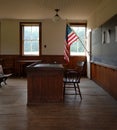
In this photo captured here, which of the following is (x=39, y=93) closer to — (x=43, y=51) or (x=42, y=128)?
(x=42, y=128)

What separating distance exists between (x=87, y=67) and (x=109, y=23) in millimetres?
4429

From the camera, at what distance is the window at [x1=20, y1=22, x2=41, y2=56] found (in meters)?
10.6

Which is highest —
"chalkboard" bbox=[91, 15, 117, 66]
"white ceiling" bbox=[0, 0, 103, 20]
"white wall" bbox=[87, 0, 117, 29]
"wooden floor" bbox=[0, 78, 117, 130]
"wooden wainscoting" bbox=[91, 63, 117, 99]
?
"white ceiling" bbox=[0, 0, 103, 20]

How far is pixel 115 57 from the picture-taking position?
17.5ft

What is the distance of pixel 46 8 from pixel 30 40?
2.85 metres

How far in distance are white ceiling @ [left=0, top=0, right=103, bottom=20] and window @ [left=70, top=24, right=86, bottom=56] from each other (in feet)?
2.34

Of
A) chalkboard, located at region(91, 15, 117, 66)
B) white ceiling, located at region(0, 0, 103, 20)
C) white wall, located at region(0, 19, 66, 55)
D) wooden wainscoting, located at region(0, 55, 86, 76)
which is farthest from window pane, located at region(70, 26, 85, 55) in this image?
chalkboard, located at region(91, 15, 117, 66)

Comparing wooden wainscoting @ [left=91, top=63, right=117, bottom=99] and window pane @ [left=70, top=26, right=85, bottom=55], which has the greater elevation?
window pane @ [left=70, top=26, right=85, bottom=55]

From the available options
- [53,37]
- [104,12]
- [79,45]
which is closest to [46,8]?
[104,12]

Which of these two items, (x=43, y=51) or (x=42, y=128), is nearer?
(x=42, y=128)

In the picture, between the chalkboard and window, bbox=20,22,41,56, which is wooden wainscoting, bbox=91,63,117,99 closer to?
the chalkboard

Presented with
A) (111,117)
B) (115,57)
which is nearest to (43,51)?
(115,57)

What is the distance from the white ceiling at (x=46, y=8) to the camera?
7.21 m

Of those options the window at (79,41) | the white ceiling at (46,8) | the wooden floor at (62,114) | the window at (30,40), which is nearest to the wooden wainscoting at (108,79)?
the wooden floor at (62,114)
